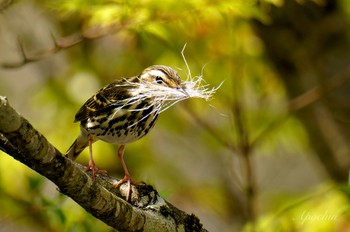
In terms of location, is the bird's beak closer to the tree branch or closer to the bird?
the bird

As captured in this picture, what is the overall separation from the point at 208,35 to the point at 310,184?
12.7ft

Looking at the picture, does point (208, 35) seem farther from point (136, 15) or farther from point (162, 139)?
point (162, 139)

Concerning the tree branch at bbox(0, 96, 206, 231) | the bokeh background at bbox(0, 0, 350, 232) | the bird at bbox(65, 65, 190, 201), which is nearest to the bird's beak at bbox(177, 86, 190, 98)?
the bird at bbox(65, 65, 190, 201)

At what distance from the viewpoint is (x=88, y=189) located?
101 inches

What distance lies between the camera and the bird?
3033mm

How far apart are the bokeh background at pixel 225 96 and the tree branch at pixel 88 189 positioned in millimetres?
1205

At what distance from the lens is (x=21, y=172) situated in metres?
5.92

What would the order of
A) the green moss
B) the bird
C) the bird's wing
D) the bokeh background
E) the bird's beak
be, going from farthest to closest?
the bokeh background
the bird's wing
the green moss
the bird
the bird's beak

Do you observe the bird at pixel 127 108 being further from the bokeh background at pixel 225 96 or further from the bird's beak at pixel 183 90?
the bokeh background at pixel 225 96

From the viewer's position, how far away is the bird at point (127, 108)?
3.03 m

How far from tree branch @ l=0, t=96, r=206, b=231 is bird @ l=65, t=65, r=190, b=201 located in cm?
11

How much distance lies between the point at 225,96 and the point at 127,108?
1.73 metres

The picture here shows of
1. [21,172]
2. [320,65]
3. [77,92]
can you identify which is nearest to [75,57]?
[77,92]

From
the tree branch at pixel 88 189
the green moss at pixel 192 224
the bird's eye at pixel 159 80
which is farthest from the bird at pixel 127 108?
the green moss at pixel 192 224
